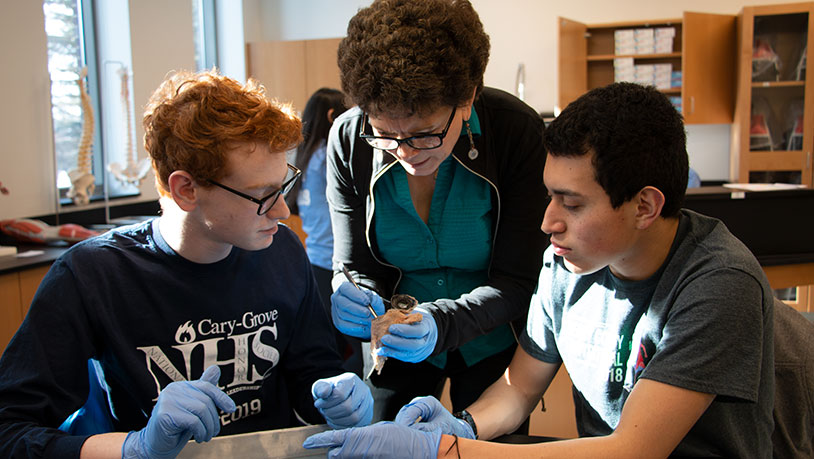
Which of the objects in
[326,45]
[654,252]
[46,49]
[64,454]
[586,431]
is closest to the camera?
[64,454]

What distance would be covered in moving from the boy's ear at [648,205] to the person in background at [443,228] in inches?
14.1

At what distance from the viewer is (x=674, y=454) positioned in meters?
1.13

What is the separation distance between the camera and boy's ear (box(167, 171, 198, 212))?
1.28 meters

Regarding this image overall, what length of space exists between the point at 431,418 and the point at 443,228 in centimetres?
45

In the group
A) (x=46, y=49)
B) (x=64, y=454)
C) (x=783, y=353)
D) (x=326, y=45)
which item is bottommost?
(x=64, y=454)

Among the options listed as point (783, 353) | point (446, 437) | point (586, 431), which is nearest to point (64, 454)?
point (446, 437)

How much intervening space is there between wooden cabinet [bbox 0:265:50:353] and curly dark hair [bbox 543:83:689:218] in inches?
93.9

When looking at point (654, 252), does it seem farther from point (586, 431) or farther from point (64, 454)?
point (64, 454)

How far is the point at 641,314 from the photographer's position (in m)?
1.18

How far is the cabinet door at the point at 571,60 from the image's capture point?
17.8 feet

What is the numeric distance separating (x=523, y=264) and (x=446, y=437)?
530 mm

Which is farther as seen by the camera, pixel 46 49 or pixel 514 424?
pixel 46 49

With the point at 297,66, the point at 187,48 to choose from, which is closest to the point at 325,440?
the point at 187,48

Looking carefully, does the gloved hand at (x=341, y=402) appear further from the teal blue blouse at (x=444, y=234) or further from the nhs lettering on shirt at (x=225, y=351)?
the teal blue blouse at (x=444, y=234)
